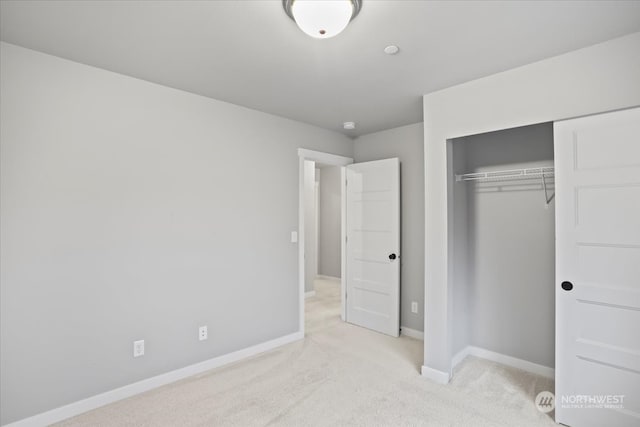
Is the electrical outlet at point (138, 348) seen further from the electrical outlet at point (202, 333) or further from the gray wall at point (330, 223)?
the gray wall at point (330, 223)

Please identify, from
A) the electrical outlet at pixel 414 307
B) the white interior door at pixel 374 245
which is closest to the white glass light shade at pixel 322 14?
the white interior door at pixel 374 245

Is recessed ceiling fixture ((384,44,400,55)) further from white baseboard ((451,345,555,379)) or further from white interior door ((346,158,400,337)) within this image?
white baseboard ((451,345,555,379))

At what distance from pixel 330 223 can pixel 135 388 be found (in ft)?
16.6

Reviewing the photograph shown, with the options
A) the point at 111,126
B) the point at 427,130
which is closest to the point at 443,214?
the point at 427,130

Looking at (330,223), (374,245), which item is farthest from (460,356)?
(330,223)

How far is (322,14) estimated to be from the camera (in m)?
1.55

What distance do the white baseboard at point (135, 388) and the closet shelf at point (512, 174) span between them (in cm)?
259

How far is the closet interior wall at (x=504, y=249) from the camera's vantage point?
2.95m

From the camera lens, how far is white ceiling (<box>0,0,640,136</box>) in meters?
1.76

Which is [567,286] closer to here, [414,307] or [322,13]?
[414,307]

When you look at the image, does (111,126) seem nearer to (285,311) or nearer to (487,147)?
(285,311)

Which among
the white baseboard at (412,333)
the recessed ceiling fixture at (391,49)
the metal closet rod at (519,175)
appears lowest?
the white baseboard at (412,333)

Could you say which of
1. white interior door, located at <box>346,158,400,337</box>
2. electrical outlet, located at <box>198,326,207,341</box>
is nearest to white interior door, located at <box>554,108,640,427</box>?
white interior door, located at <box>346,158,400,337</box>

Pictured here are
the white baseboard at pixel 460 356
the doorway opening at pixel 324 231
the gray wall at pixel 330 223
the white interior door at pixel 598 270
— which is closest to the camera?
the white interior door at pixel 598 270
